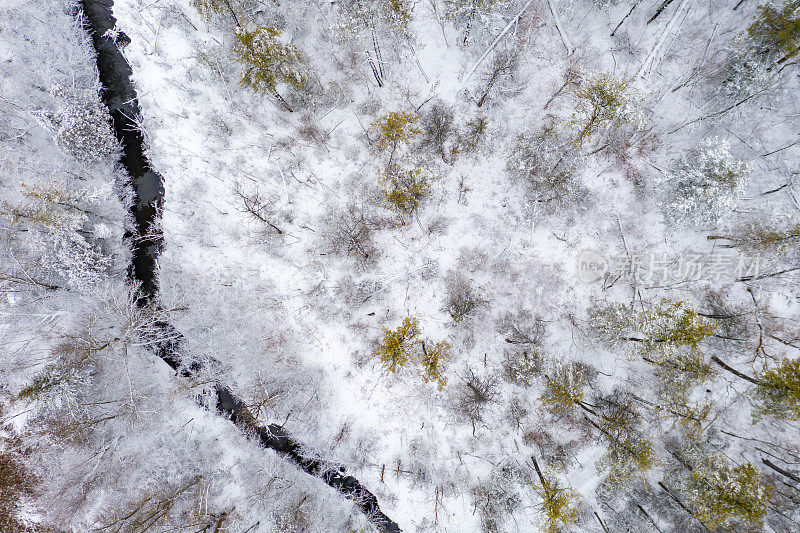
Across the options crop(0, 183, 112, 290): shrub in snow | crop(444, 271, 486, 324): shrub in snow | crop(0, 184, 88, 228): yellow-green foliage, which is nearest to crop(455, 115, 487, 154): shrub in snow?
crop(444, 271, 486, 324): shrub in snow

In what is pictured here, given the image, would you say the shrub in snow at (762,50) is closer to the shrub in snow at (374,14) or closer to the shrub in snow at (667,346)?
the shrub in snow at (667,346)

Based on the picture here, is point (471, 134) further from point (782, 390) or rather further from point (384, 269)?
point (782, 390)

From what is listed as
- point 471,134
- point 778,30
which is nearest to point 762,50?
point 778,30

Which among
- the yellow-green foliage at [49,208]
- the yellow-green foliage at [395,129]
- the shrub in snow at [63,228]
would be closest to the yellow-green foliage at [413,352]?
the yellow-green foliage at [395,129]

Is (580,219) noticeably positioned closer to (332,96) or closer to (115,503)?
(332,96)

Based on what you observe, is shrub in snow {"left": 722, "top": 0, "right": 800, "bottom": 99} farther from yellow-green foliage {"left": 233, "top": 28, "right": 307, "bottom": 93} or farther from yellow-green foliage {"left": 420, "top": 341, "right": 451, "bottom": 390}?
yellow-green foliage {"left": 233, "top": 28, "right": 307, "bottom": 93}
